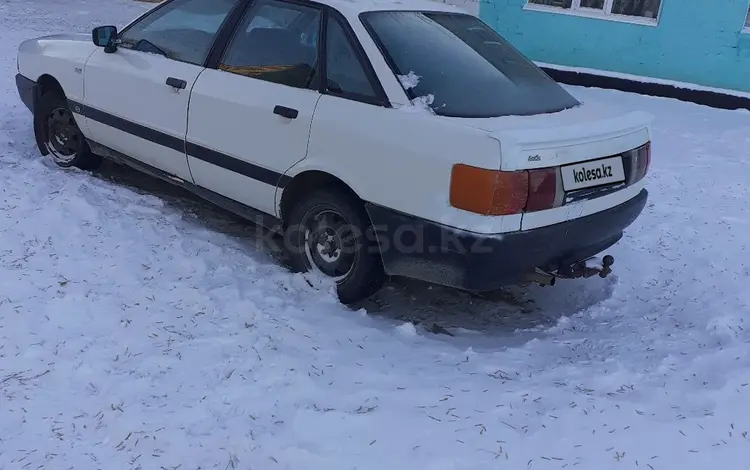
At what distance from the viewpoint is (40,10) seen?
42.8 feet

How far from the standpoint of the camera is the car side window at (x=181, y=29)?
167 inches

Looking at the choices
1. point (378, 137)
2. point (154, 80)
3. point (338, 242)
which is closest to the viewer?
point (378, 137)

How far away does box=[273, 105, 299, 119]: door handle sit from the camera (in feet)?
12.1

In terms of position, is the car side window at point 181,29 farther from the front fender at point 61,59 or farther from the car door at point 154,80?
the front fender at point 61,59

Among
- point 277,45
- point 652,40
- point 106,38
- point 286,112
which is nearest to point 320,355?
point 286,112

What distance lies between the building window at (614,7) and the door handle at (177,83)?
7192mm

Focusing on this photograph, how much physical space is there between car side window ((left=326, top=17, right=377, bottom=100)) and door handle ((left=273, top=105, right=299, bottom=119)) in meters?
0.23

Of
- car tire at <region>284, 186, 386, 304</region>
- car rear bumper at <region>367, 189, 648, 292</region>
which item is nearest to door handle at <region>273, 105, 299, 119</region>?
car tire at <region>284, 186, 386, 304</region>

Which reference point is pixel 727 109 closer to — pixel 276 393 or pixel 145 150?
pixel 145 150

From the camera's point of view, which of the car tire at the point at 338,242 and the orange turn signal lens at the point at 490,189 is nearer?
the orange turn signal lens at the point at 490,189

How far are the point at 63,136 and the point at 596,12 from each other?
24.7 ft

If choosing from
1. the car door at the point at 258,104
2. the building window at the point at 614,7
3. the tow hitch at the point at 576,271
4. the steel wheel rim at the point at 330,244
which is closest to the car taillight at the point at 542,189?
the tow hitch at the point at 576,271

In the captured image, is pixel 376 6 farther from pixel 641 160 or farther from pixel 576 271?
pixel 576 271

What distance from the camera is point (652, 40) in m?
9.22
